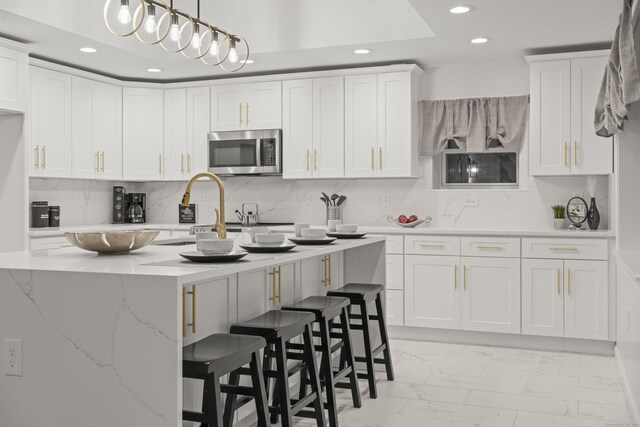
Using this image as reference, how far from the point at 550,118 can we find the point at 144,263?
399cm

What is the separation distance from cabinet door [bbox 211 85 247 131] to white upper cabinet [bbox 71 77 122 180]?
962 millimetres

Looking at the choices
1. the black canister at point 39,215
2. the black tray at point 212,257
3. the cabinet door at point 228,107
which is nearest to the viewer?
the black tray at point 212,257

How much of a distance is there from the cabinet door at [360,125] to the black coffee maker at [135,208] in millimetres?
2359

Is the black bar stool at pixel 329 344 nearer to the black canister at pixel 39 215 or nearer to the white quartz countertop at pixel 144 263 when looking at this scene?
the white quartz countertop at pixel 144 263

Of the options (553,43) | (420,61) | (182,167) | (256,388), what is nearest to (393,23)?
(420,61)

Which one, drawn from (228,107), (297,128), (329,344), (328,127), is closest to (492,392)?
(329,344)

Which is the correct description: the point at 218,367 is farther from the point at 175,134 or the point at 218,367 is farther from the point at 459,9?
the point at 175,134

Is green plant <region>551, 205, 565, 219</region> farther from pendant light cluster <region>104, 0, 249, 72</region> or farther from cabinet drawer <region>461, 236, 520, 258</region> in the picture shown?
pendant light cluster <region>104, 0, 249, 72</region>

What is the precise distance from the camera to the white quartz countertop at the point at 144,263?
2.24 metres

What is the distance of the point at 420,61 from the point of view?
19.4 feet

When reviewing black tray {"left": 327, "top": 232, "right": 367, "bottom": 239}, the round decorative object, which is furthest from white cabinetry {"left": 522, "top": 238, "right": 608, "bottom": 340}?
black tray {"left": 327, "top": 232, "right": 367, "bottom": 239}

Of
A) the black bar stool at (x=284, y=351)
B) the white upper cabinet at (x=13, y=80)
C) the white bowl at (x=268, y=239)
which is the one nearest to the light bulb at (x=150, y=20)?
the white bowl at (x=268, y=239)

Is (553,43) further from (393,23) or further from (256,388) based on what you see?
(256,388)

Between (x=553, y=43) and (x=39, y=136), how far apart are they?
4353 millimetres
